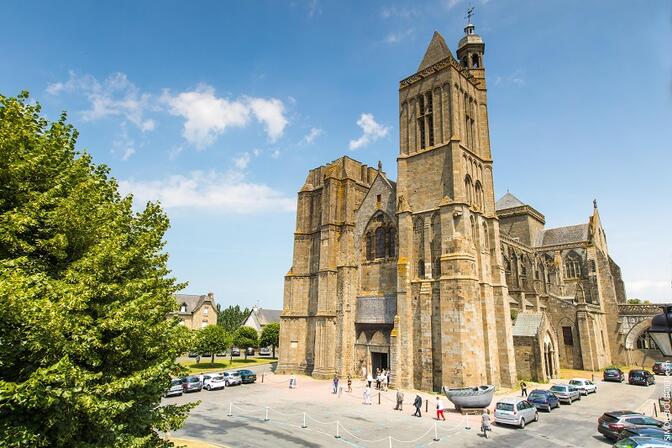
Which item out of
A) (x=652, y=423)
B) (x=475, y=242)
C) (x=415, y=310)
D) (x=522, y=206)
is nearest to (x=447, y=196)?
(x=475, y=242)

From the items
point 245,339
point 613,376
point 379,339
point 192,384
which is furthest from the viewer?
point 245,339

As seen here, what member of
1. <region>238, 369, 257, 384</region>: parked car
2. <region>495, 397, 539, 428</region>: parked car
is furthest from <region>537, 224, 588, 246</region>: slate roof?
<region>238, 369, 257, 384</region>: parked car

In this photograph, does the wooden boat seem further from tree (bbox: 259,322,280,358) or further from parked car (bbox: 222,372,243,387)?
tree (bbox: 259,322,280,358)

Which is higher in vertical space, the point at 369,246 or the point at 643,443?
the point at 369,246

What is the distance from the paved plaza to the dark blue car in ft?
1.59

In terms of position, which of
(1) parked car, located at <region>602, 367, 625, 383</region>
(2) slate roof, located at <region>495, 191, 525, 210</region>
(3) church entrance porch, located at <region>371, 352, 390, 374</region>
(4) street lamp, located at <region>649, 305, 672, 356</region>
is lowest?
(1) parked car, located at <region>602, 367, 625, 383</region>

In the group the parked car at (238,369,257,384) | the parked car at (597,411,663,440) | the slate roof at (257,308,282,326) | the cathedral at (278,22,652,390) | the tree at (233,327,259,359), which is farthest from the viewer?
the slate roof at (257,308,282,326)

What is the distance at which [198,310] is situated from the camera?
6981 cm

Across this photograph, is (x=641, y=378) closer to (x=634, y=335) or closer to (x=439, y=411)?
(x=634, y=335)

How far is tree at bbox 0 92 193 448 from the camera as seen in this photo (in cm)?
707

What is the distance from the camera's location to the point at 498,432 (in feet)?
62.4

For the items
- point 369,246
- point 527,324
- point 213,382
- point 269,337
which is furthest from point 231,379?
point 527,324

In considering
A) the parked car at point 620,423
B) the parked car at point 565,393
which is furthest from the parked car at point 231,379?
the parked car at point 620,423

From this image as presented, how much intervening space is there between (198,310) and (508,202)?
56.4 meters
